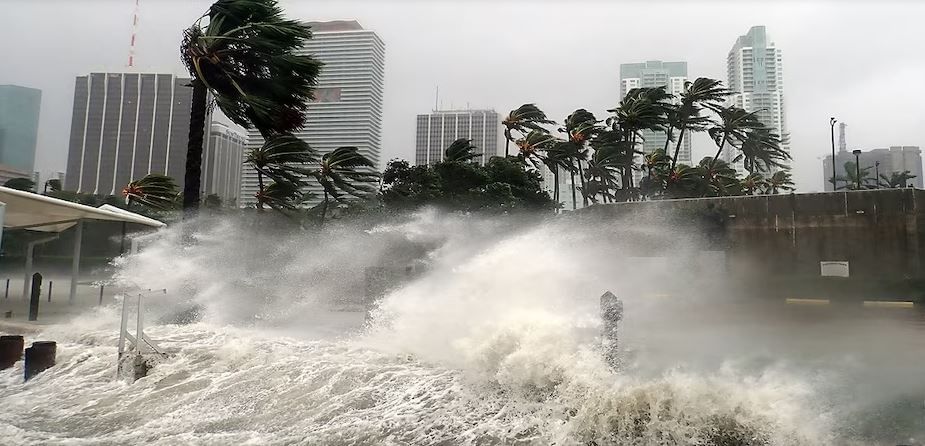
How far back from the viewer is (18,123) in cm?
2097

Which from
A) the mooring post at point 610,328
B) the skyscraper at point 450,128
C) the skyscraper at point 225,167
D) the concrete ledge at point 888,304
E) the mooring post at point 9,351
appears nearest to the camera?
the mooring post at point 610,328

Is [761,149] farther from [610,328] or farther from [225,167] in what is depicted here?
[225,167]

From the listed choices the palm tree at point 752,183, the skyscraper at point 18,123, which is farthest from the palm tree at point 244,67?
the palm tree at point 752,183

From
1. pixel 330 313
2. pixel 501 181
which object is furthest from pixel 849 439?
pixel 501 181

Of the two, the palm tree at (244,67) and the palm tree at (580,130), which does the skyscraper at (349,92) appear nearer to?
the palm tree at (580,130)

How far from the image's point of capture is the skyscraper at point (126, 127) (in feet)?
130

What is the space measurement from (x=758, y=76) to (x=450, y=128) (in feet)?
124

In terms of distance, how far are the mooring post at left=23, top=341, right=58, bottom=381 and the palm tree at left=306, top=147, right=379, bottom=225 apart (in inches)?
917

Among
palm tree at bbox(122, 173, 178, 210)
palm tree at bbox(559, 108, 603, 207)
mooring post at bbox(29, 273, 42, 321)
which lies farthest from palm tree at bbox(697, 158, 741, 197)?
mooring post at bbox(29, 273, 42, 321)

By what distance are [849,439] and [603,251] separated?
69.9ft

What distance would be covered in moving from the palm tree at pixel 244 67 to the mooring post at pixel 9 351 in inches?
189

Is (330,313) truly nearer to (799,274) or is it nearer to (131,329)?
(131,329)

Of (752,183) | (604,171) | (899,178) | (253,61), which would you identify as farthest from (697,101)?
(899,178)

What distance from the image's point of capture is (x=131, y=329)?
37.2 feet
